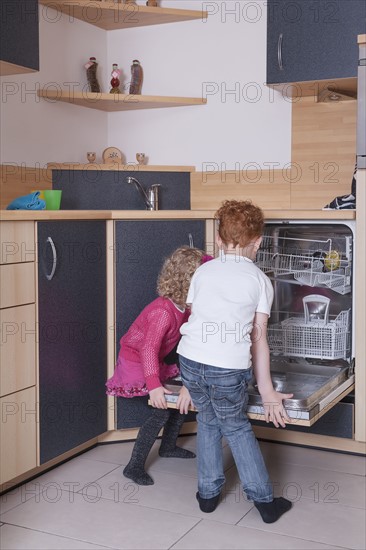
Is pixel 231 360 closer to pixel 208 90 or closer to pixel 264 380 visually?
pixel 264 380

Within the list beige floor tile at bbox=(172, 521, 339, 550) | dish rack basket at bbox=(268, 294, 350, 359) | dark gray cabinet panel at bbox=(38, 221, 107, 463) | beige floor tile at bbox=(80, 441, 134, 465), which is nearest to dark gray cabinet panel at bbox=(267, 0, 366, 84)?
dish rack basket at bbox=(268, 294, 350, 359)

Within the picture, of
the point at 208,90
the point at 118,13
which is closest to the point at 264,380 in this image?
the point at 208,90

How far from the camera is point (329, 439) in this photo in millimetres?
2799

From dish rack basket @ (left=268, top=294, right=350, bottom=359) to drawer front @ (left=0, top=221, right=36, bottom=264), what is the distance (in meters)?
0.97

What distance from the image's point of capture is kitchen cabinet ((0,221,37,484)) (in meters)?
2.24

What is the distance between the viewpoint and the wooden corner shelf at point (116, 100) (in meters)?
3.28

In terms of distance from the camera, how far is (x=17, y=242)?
7.48 feet

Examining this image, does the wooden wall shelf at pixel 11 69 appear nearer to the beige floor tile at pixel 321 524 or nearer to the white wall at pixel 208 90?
the white wall at pixel 208 90

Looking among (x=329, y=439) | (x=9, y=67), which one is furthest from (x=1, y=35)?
(x=329, y=439)

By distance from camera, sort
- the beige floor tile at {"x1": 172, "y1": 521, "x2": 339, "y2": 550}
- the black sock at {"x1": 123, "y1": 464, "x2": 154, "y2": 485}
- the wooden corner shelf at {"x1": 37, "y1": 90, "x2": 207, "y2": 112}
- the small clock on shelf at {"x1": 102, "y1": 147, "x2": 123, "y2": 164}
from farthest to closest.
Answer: the small clock on shelf at {"x1": 102, "y1": 147, "x2": 123, "y2": 164} → the wooden corner shelf at {"x1": 37, "y1": 90, "x2": 207, "y2": 112} → the black sock at {"x1": 123, "y1": 464, "x2": 154, "y2": 485} → the beige floor tile at {"x1": 172, "y1": 521, "x2": 339, "y2": 550}

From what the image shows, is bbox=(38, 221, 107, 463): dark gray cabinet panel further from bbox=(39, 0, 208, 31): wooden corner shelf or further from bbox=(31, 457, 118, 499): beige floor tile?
bbox=(39, 0, 208, 31): wooden corner shelf

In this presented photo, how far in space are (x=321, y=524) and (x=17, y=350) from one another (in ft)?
3.43

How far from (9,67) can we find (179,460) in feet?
5.06

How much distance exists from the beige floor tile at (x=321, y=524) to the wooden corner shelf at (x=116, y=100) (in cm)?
192
